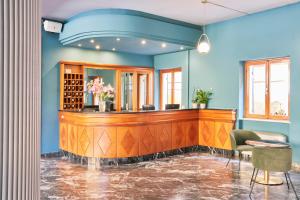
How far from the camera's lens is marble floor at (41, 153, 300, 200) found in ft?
14.3

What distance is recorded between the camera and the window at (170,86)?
9.48 metres

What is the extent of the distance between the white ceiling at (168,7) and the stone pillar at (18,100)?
4.55 metres

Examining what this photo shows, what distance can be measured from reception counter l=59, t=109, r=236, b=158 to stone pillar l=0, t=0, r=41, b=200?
4.21 m

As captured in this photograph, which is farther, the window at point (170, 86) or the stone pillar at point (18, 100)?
the window at point (170, 86)

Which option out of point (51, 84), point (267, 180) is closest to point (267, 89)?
point (267, 180)

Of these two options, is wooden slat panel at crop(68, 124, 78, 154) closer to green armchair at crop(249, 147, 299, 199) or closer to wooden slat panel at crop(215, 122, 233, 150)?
wooden slat panel at crop(215, 122, 233, 150)

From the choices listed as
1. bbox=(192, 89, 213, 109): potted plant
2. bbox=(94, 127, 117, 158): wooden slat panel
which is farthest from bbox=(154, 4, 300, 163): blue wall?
bbox=(94, 127, 117, 158): wooden slat panel

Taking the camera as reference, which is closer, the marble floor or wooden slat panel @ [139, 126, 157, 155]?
the marble floor

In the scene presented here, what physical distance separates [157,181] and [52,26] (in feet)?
15.8

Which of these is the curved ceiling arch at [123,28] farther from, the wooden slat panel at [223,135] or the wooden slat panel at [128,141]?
the wooden slat panel at [223,135]

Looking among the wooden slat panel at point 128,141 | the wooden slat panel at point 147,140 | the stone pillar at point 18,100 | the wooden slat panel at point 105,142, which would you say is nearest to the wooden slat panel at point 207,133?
the wooden slat panel at point 147,140

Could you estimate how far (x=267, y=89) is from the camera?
273 inches

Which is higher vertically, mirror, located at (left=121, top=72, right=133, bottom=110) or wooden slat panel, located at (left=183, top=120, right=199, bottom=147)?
mirror, located at (left=121, top=72, right=133, bottom=110)

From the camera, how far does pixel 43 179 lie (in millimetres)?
5207
